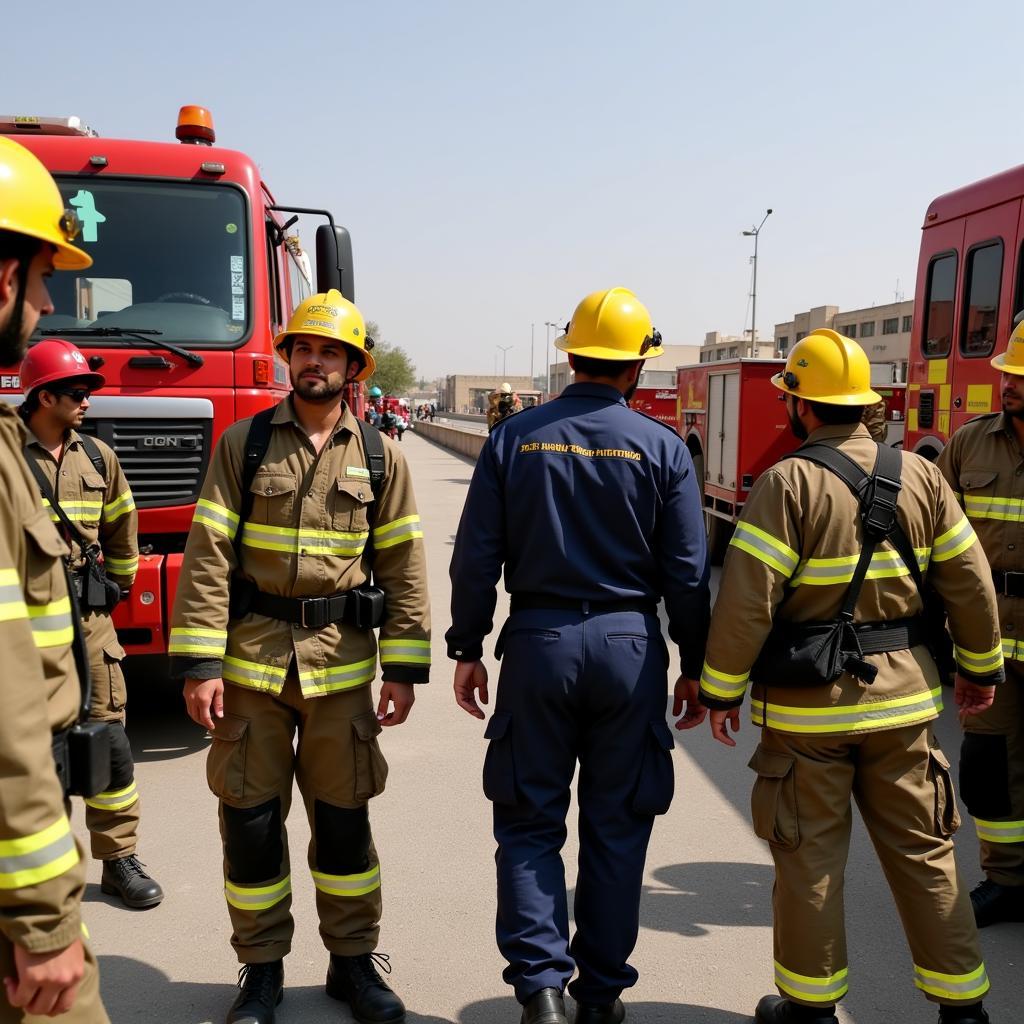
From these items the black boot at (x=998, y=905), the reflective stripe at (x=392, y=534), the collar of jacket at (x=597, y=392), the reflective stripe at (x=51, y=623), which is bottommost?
the black boot at (x=998, y=905)

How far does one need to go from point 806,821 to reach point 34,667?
214 cm

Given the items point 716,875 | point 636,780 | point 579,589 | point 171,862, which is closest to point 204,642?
point 579,589

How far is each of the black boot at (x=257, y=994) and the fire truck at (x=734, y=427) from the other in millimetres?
7871

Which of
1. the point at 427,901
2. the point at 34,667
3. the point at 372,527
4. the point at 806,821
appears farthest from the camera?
the point at 427,901

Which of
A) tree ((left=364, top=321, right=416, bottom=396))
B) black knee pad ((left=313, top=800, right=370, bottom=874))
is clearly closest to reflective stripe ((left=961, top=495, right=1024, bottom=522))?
black knee pad ((left=313, top=800, right=370, bottom=874))

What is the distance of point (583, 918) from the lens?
3020 millimetres

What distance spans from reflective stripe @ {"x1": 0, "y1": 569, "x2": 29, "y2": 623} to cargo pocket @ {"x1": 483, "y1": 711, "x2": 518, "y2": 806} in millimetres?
1624

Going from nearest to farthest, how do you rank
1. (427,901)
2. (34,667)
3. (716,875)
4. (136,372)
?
(34,667) → (427,901) → (716,875) → (136,372)

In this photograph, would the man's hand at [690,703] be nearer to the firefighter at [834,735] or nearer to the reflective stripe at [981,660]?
the firefighter at [834,735]

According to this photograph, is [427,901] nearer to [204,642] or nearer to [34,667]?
[204,642]

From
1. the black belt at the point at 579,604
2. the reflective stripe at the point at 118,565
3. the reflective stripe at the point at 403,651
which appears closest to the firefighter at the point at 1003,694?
the black belt at the point at 579,604

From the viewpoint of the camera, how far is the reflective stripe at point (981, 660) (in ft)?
10.6

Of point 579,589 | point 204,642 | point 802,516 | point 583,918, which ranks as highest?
point 802,516

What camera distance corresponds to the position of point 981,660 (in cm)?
325
